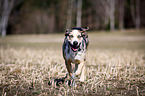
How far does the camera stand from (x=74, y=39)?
8.79 ft

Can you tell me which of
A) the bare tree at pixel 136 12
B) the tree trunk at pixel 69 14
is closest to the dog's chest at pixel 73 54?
the tree trunk at pixel 69 14

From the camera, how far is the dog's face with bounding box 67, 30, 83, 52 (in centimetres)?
267

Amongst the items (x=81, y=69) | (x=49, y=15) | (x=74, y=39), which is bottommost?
(x=81, y=69)

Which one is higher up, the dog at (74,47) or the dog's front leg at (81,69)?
the dog at (74,47)

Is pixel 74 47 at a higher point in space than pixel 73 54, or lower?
higher

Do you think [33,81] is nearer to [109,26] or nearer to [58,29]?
[109,26]

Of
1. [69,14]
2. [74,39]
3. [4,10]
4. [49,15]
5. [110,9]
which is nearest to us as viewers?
[74,39]

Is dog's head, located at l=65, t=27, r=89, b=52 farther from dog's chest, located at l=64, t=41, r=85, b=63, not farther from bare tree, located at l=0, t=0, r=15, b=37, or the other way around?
bare tree, located at l=0, t=0, r=15, b=37

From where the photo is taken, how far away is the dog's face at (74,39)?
8.75 feet

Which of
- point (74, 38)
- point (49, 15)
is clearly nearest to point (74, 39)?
point (74, 38)

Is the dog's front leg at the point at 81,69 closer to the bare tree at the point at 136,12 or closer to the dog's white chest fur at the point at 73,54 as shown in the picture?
the dog's white chest fur at the point at 73,54

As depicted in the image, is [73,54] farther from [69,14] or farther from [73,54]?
[69,14]

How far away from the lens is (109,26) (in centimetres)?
2647

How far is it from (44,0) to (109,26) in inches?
592
